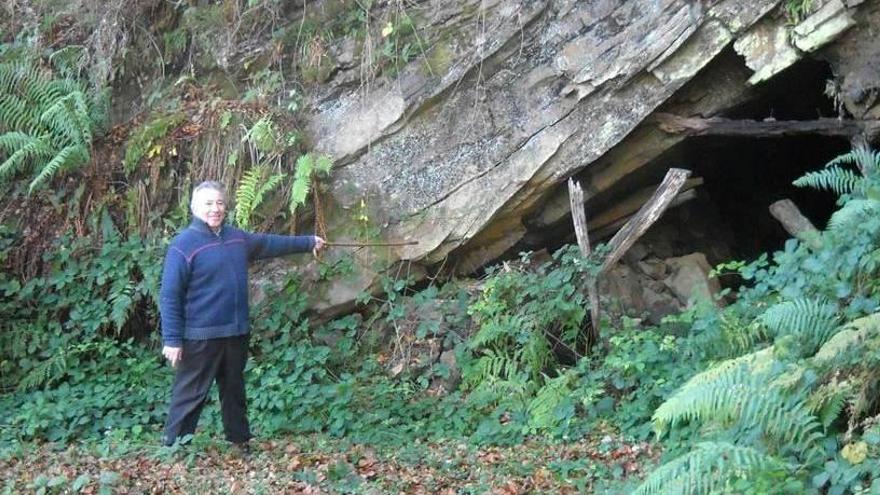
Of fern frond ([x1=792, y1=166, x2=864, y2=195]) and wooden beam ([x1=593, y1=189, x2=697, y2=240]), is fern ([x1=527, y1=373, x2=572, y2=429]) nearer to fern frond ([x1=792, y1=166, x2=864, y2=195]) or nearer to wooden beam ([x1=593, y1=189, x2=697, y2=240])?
wooden beam ([x1=593, y1=189, x2=697, y2=240])

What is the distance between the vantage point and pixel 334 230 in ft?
32.1

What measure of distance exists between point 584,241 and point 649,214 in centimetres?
58

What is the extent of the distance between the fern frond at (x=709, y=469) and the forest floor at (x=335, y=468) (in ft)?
3.88

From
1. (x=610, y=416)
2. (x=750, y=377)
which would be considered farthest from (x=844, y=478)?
(x=610, y=416)

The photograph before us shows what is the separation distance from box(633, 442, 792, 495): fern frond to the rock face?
446 centimetres

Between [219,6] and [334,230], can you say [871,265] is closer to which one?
[334,230]

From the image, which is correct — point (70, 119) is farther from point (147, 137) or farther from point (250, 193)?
point (250, 193)

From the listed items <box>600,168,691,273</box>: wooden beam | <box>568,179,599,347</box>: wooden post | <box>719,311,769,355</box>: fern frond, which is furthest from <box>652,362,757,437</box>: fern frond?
<box>600,168,691,273</box>: wooden beam

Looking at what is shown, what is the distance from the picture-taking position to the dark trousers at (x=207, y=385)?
7613mm

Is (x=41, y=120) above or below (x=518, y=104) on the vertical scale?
above

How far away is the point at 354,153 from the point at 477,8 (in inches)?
69.4

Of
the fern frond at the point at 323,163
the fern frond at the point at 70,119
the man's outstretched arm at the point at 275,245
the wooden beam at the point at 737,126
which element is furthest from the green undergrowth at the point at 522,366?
the man's outstretched arm at the point at 275,245

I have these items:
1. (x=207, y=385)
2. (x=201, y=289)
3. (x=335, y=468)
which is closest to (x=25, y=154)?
(x=201, y=289)

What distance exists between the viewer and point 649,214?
873 centimetres
